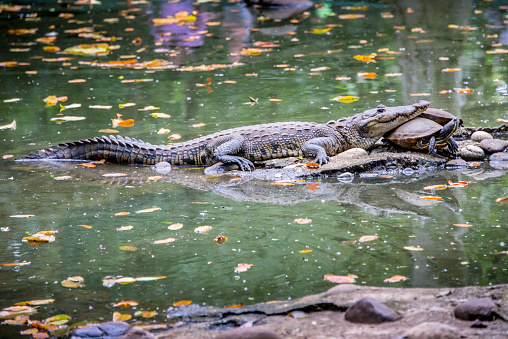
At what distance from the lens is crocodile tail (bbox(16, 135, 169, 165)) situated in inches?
277

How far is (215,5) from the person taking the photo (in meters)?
18.8

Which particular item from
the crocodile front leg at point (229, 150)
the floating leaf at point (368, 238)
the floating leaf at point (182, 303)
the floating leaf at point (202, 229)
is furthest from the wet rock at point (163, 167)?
the floating leaf at point (182, 303)

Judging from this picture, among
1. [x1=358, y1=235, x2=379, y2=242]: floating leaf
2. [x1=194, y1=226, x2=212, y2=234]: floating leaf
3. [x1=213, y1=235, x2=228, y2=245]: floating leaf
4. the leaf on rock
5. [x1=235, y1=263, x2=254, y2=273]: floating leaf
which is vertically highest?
the leaf on rock

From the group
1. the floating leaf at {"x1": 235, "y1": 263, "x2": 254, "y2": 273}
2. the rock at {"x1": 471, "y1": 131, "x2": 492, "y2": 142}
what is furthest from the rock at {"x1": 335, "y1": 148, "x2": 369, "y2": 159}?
the floating leaf at {"x1": 235, "y1": 263, "x2": 254, "y2": 273}

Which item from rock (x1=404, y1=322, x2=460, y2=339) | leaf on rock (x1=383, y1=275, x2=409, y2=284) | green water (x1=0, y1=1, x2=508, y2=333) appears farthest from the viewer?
green water (x1=0, y1=1, x2=508, y2=333)

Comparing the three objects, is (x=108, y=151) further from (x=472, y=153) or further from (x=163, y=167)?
(x=472, y=153)

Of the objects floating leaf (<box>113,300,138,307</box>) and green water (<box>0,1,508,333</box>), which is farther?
green water (<box>0,1,508,333</box>)

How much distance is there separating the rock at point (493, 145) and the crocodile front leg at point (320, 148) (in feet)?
5.55

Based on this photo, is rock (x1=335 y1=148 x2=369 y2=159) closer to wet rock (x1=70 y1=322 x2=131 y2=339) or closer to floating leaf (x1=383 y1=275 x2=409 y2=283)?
floating leaf (x1=383 y1=275 x2=409 y2=283)

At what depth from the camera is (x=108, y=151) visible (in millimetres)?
7137

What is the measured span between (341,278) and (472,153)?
321cm

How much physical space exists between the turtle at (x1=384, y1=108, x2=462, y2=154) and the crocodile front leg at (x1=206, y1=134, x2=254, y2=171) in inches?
69.0

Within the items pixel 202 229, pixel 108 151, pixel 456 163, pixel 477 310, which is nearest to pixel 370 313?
pixel 477 310

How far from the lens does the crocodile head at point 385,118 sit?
21.1 feet
